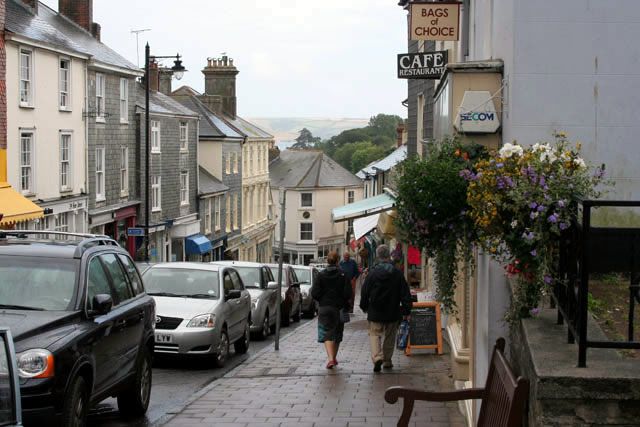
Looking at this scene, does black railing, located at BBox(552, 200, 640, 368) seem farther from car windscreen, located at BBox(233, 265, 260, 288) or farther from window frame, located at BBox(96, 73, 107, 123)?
window frame, located at BBox(96, 73, 107, 123)

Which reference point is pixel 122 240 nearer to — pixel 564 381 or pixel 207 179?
pixel 207 179

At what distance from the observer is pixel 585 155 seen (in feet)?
23.6

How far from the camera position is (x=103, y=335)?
8.61 meters

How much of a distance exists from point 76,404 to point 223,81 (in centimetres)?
6064

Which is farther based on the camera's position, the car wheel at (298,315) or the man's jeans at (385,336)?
the car wheel at (298,315)

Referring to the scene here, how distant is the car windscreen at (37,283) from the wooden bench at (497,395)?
3.42 m

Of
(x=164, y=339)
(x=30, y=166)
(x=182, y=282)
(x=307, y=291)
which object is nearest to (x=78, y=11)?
(x=30, y=166)

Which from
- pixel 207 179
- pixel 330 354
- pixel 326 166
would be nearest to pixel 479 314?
pixel 330 354

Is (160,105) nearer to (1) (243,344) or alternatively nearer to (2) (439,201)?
(1) (243,344)

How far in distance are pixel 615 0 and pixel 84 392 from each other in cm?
511

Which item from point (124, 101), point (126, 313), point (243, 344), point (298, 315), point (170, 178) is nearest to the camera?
point (126, 313)

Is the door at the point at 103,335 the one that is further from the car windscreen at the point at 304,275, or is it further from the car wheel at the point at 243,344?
the car windscreen at the point at 304,275

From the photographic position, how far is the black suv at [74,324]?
7262 mm

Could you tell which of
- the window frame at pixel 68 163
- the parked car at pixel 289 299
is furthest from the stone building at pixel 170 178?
the parked car at pixel 289 299
